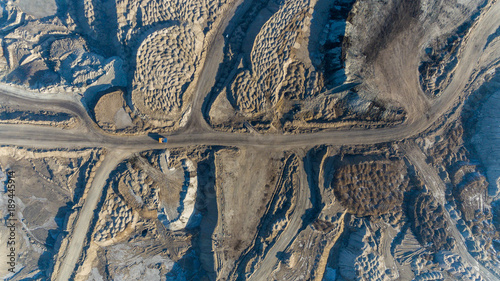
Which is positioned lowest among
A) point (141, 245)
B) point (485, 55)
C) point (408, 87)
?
point (141, 245)

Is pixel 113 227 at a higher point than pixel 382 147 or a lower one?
lower

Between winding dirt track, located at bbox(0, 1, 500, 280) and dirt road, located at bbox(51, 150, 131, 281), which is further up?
winding dirt track, located at bbox(0, 1, 500, 280)

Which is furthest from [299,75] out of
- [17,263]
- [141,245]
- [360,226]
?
[17,263]

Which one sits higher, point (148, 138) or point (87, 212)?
point (148, 138)

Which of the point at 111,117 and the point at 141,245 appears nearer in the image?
the point at 111,117

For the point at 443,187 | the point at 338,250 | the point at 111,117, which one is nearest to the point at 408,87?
the point at 443,187

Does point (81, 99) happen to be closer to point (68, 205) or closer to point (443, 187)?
point (68, 205)

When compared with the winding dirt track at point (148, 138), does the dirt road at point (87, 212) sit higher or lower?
lower
